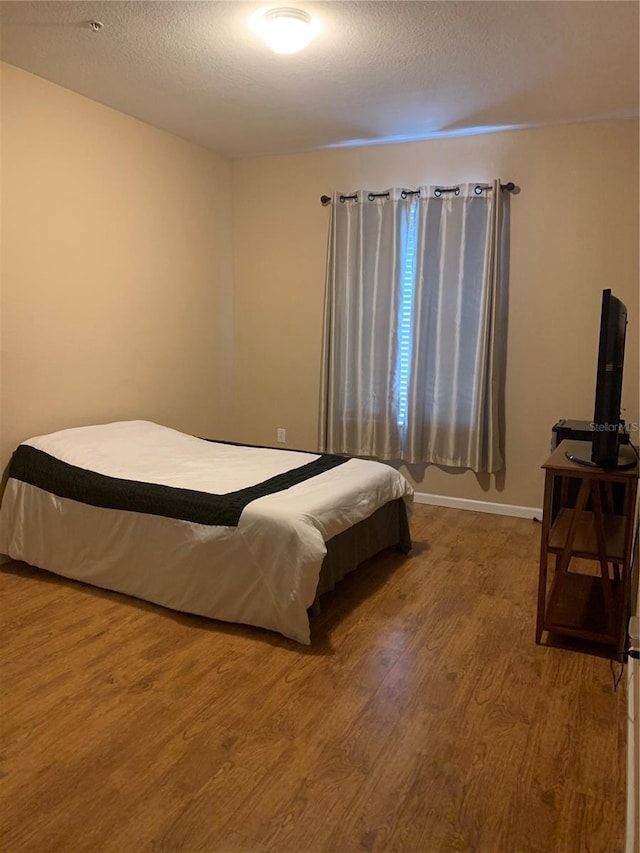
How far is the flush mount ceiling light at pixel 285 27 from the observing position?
8.70 feet

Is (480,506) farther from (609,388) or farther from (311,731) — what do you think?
(311,731)

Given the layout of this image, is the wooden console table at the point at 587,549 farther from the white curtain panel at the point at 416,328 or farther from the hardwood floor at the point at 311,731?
the white curtain panel at the point at 416,328

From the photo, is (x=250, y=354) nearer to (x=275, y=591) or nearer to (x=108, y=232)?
(x=108, y=232)

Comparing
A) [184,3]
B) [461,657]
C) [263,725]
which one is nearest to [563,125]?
[184,3]

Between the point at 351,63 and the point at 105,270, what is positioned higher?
the point at 351,63

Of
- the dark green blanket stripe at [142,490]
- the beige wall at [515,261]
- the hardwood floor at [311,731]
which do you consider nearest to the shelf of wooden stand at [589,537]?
the hardwood floor at [311,731]

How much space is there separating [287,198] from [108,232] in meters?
1.51

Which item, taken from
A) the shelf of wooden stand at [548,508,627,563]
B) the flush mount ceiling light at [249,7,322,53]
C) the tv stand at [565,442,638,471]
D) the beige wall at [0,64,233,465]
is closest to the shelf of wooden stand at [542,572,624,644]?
the shelf of wooden stand at [548,508,627,563]

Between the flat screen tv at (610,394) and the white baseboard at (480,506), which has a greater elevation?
the flat screen tv at (610,394)

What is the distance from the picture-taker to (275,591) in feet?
8.82

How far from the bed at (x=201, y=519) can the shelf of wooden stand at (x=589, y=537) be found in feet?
2.93

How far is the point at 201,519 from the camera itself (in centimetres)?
284

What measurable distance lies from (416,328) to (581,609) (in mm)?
2286

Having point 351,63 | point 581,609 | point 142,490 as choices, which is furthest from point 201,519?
point 351,63
